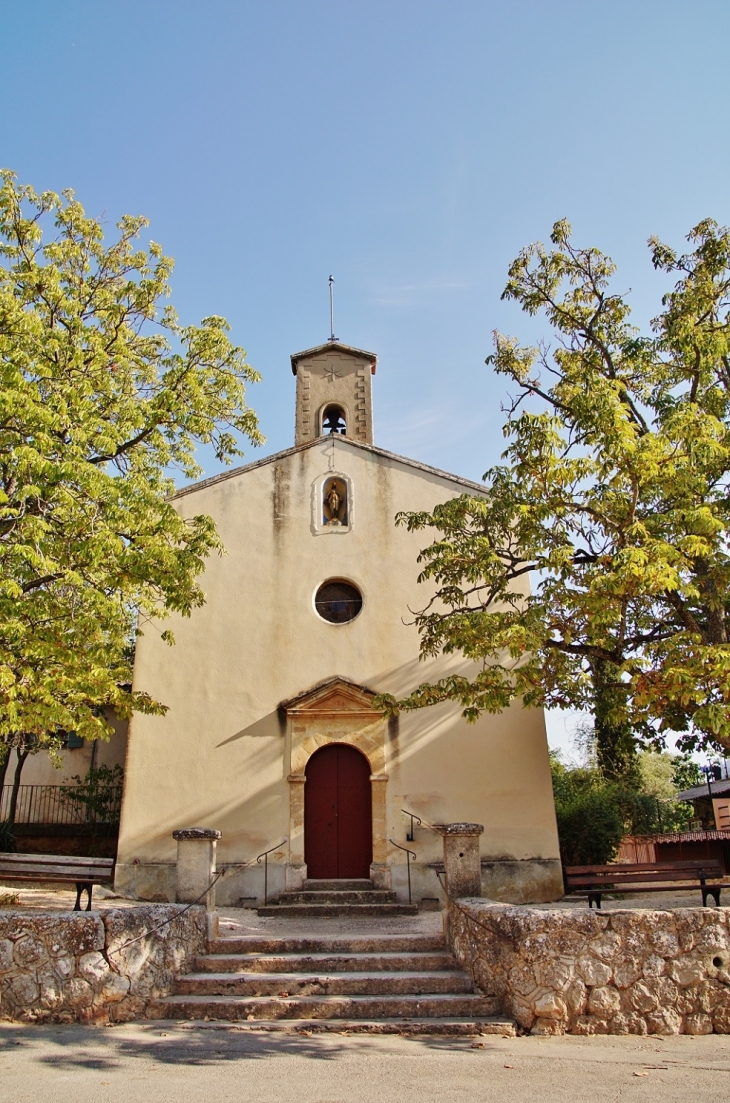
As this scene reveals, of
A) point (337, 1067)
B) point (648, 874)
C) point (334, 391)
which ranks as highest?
point (334, 391)

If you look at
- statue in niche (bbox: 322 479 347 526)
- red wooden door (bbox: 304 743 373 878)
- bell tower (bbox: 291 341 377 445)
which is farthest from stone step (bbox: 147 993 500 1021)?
bell tower (bbox: 291 341 377 445)

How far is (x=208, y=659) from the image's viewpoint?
1386 cm

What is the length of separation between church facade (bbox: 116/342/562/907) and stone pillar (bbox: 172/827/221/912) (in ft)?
14.2

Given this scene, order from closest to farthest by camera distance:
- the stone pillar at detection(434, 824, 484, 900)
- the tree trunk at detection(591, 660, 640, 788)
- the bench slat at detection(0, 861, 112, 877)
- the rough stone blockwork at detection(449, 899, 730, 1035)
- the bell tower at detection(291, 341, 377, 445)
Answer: the rough stone blockwork at detection(449, 899, 730, 1035) → the bench slat at detection(0, 861, 112, 877) → the stone pillar at detection(434, 824, 484, 900) → the tree trunk at detection(591, 660, 640, 788) → the bell tower at detection(291, 341, 377, 445)

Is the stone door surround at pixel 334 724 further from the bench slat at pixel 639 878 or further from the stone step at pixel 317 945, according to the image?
the bench slat at pixel 639 878

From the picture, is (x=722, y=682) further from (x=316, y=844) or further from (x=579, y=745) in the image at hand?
(x=579, y=745)

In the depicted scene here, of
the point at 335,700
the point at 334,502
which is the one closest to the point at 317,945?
the point at 335,700

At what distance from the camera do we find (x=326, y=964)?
305 inches

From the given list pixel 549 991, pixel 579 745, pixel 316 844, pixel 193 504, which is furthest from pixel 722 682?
pixel 579 745

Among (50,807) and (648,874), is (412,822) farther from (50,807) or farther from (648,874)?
(50,807)

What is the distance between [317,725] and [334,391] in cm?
704

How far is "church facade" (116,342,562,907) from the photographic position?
1266 centimetres

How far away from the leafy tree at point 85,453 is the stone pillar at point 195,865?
7.64 ft

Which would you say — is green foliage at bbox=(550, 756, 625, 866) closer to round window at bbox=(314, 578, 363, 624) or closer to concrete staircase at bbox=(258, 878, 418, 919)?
concrete staircase at bbox=(258, 878, 418, 919)
